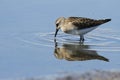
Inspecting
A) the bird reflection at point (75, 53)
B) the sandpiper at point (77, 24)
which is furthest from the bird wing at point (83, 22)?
the bird reflection at point (75, 53)

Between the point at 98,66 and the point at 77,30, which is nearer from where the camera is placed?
the point at 98,66

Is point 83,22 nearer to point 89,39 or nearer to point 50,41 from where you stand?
point 89,39

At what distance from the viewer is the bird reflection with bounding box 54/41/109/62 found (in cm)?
977

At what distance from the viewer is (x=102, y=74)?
8.26 metres

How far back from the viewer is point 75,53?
10.2 m

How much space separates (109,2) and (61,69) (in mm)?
4988

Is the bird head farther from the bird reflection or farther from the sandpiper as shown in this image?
the bird reflection

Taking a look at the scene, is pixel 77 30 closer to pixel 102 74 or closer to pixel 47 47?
pixel 47 47

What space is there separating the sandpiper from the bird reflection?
0.65 metres

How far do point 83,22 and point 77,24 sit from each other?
183mm

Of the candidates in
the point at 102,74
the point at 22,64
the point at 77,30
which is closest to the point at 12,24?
the point at 77,30

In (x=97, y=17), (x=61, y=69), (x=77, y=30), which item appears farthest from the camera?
(x=97, y=17)

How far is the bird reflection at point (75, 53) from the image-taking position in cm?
977

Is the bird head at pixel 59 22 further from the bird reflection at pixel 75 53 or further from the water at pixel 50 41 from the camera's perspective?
the bird reflection at pixel 75 53
